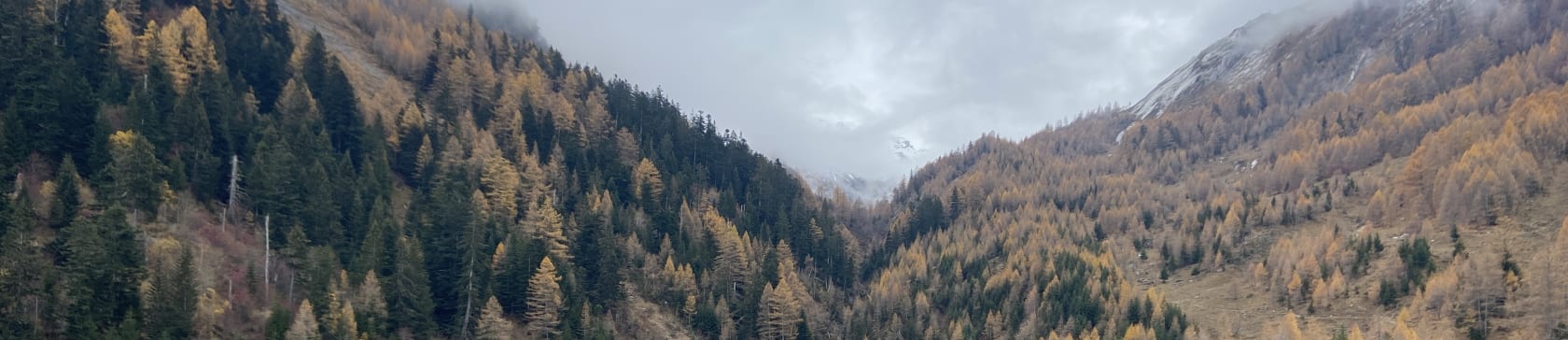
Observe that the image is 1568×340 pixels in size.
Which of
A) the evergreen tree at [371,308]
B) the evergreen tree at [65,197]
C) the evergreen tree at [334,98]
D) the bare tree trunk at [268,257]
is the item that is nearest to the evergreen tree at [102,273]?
the evergreen tree at [65,197]

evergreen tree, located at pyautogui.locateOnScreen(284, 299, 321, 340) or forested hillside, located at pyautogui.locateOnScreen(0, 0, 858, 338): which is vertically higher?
forested hillside, located at pyautogui.locateOnScreen(0, 0, 858, 338)

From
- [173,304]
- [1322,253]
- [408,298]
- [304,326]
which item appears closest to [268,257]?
[408,298]

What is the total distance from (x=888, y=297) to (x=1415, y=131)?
127782 millimetres

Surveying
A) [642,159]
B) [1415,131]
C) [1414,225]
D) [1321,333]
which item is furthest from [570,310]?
[1415,131]

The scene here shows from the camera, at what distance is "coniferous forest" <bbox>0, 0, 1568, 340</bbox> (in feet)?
263

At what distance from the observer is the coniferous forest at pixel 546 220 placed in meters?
80.3

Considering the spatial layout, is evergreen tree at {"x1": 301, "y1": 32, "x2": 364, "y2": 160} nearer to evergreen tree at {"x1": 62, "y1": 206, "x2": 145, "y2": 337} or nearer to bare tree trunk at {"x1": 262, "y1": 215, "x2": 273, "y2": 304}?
bare tree trunk at {"x1": 262, "y1": 215, "x2": 273, "y2": 304}

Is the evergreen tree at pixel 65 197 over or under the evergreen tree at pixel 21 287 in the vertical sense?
over

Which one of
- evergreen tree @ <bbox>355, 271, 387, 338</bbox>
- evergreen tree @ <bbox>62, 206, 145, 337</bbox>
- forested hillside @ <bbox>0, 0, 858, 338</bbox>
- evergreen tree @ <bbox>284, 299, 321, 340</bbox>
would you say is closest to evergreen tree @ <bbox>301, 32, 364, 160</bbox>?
forested hillside @ <bbox>0, 0, 858, 338</bbox>

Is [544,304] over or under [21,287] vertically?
under

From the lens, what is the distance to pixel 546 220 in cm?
11888

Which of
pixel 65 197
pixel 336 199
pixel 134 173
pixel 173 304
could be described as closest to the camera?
pixel 173 304

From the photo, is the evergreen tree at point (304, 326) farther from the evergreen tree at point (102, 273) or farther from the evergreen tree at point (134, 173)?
the evergreen tree at point (134, 173)

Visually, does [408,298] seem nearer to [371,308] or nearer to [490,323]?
[371,308]
